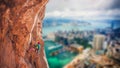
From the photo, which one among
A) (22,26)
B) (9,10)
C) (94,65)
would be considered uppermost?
(9,10)

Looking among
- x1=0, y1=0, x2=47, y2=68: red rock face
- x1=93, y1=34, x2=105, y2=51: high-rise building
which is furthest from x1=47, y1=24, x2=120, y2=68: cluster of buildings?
x1=0, y1=0, x2=47, y2=68: red rock face

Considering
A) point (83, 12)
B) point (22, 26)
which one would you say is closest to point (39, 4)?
point (22, 26)

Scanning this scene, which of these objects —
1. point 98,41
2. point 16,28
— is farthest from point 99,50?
point 16,28

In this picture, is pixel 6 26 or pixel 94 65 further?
pixel 94 65

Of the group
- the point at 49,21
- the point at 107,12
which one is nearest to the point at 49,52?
the point at 49,21

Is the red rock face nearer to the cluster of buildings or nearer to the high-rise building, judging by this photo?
the cluster of buildings

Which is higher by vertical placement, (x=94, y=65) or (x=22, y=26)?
(x=22, y=26)

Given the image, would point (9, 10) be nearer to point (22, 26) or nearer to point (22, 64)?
point (22, 26)
